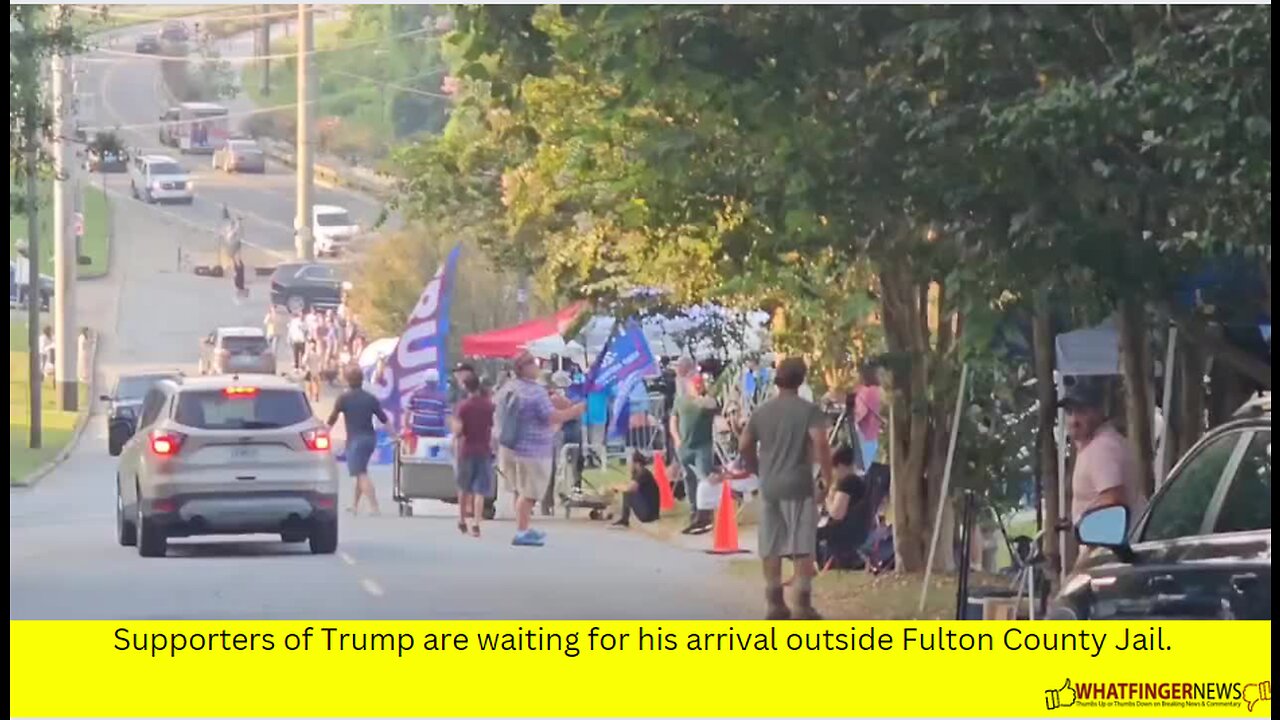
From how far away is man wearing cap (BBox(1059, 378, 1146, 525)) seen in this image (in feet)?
35.7

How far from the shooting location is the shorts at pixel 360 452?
11305 mm

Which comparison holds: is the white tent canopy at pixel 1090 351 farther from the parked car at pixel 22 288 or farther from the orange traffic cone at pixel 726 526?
the parked car at pixel 22 288

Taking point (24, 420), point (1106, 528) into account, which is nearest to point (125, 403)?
point (24, 420)

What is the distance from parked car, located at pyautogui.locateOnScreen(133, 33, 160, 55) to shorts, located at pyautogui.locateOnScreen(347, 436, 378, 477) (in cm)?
210

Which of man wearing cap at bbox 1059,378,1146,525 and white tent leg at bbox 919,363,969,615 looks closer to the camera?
man wearing cap at bbox 1059,378,1146,525

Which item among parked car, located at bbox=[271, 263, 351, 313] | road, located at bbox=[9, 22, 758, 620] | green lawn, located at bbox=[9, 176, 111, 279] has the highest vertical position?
green lawn, located at bbox=[9, 176, 111, 279]

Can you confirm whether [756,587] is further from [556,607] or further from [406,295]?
[406,295]

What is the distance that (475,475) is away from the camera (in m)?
11.7

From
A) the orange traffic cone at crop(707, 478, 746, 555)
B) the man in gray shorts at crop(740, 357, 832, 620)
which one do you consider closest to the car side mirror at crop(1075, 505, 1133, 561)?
the man in gray shorts at crop(740, 357, 832, 620)

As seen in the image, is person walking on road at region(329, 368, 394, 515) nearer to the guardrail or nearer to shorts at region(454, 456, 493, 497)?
shorts at region(454, 456, 493, 497)

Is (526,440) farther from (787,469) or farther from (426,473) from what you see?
(787,469)
